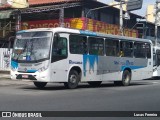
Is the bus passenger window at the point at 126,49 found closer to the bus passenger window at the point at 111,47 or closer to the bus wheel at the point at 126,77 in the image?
the bus passenger window at the point at 111,47

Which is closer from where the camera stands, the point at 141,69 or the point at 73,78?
the point at 73,78

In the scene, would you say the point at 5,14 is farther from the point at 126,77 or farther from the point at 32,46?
the point at 32,46

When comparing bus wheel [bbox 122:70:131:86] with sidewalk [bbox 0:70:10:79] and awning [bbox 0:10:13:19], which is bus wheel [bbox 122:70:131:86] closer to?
sidewalk [bbox 0:70:10:79]

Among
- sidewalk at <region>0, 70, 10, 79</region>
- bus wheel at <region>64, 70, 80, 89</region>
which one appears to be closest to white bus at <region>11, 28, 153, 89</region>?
bus wheel at <region>64, 70, 80, 89</region>

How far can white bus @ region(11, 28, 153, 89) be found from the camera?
18641 mm

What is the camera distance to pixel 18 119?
961cm

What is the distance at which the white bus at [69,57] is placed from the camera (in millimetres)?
18641

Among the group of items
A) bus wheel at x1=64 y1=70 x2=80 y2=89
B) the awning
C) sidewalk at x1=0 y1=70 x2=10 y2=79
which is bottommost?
sidewalk at x1=0 y1=70 x2=10 y2=79

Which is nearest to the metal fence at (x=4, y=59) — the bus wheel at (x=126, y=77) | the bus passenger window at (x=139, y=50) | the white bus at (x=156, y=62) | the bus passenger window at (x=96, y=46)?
the white bus at (x=156, y=62)

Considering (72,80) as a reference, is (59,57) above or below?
above

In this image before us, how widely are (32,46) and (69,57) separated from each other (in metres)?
1.84

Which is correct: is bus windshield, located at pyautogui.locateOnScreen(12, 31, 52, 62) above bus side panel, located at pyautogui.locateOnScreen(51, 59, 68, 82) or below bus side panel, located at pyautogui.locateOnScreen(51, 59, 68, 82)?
above

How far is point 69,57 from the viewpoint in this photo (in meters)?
19.5

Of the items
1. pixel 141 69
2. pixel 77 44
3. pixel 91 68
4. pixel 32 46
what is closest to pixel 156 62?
pixel 141 69
